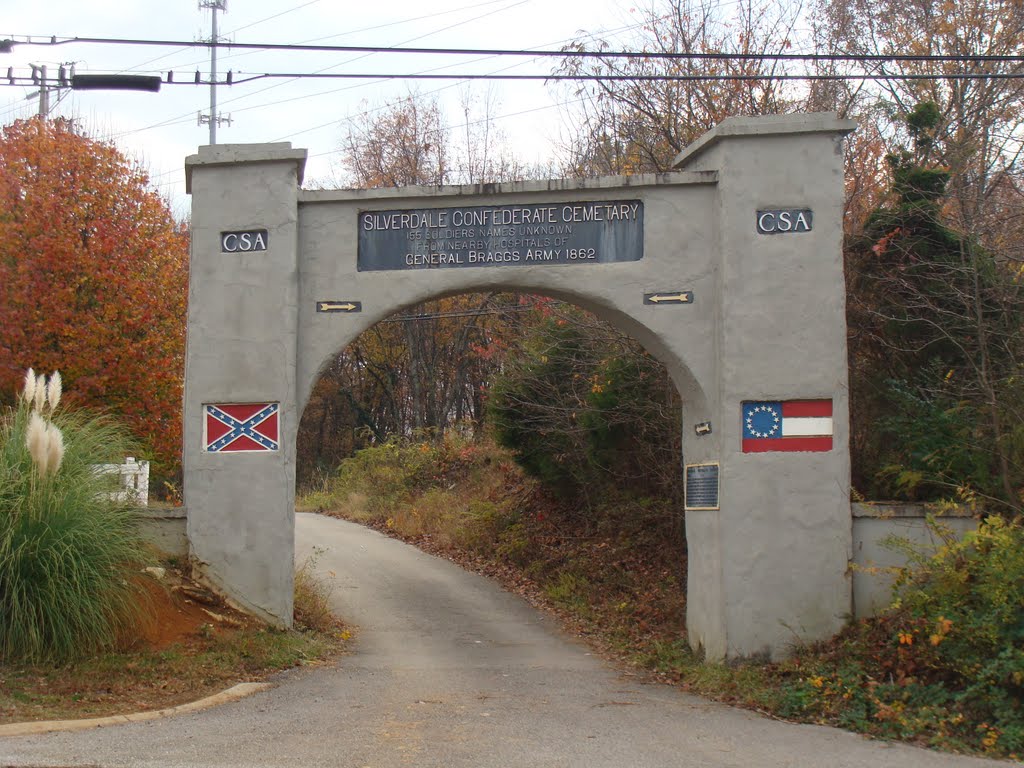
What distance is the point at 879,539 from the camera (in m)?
10.7

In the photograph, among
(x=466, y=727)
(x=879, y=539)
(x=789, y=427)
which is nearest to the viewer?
(x=466, y=727)

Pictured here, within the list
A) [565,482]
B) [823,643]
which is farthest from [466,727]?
[565,482]

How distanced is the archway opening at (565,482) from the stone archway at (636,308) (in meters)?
0.74

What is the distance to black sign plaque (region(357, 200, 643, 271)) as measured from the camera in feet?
37.5

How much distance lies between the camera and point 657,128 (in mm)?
16438

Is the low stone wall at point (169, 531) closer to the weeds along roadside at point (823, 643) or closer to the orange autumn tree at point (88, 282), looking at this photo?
the weeds along roadside at point (823, 643)

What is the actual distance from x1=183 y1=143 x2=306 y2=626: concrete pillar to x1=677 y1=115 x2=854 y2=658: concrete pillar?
169 inches

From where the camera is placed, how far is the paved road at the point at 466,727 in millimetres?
7352

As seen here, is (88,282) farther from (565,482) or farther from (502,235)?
(502,235)

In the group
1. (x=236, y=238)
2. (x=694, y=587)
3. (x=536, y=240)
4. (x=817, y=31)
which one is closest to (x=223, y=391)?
(x=236, y=238)

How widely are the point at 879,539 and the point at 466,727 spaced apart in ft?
15.2

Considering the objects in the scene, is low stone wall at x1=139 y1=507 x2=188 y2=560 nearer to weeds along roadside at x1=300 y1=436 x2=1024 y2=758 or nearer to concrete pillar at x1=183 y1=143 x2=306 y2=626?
concrete pillar at x1=183 y1=143 x2=306 y2=626

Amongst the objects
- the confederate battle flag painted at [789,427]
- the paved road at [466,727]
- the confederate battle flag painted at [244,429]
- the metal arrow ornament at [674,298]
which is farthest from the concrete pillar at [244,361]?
the confederate battle flag painted at [789,427]

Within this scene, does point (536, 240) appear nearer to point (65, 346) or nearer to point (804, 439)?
point (804, 439)
